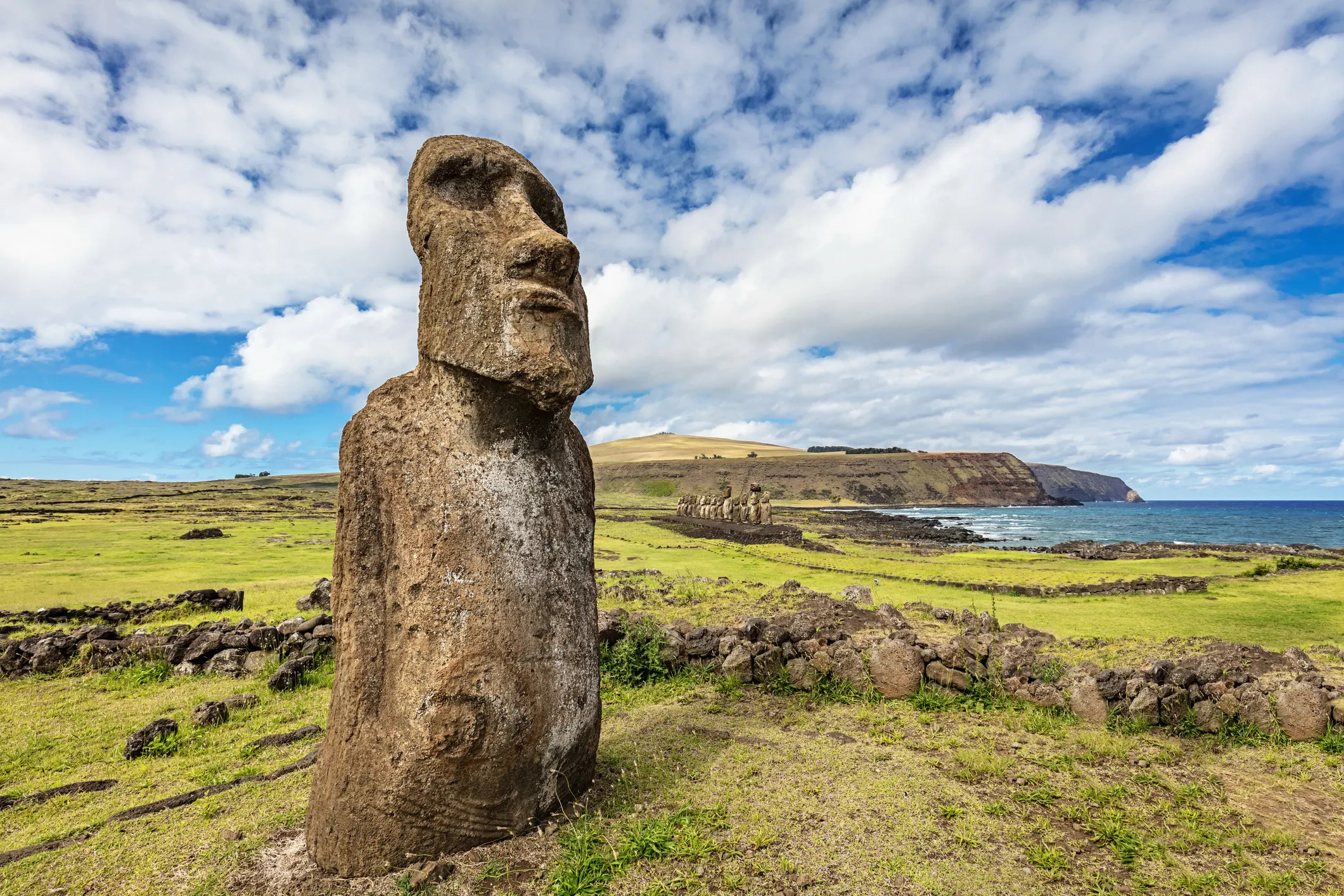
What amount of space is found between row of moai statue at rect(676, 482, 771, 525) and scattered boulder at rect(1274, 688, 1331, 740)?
33.3 meters

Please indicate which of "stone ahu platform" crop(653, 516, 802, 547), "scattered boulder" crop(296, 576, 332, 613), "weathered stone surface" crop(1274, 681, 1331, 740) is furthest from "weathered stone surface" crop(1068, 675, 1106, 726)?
"stone ahu platform" crop(653, 516, 802, 547)

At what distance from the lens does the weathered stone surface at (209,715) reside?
7594 mm

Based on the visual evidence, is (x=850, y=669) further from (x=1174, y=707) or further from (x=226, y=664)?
(x=226, y=664)

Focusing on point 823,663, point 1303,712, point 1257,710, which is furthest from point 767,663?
point 1303,712

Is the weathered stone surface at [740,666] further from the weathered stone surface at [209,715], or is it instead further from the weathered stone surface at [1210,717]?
the weathered stone surface at [209,715]

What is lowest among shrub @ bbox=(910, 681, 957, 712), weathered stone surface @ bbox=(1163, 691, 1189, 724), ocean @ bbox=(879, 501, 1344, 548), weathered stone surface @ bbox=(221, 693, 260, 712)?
ocean @ bbox=(879, 501, 1344, 548)

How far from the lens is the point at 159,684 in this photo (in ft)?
30.9

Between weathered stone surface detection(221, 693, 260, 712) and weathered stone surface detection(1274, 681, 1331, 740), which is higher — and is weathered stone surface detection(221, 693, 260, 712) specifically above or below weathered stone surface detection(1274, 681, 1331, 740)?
below

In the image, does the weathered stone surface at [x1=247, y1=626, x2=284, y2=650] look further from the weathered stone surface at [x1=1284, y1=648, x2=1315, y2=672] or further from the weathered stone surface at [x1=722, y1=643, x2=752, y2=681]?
the weathered stone surface at [x1=1284, y1=648, x2=1315, y2=672]

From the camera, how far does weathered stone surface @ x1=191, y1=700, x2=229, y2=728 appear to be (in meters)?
7.59

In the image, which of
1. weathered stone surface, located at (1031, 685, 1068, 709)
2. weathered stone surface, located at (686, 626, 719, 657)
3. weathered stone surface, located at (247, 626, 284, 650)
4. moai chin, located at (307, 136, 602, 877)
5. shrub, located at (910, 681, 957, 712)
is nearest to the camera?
moai chin, located at (307, 136, 602, 877)

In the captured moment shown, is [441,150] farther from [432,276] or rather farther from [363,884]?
[363,884]

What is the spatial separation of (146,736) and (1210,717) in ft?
35.8

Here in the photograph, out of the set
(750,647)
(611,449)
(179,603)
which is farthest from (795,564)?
(611,449)
